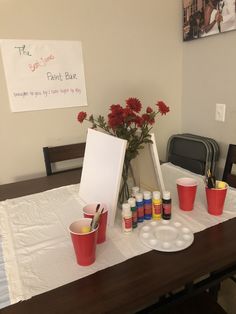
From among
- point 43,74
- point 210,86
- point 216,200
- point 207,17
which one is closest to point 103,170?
point 216,200

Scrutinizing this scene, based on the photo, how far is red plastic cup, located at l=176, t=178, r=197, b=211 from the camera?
1.02 metres

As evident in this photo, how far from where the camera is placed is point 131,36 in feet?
5.84

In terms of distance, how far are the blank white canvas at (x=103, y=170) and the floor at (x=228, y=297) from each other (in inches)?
40.7

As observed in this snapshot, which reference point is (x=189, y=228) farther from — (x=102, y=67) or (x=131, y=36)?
(x=131, y=36)

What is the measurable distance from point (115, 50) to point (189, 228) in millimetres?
1295

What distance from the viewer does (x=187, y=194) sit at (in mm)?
1031

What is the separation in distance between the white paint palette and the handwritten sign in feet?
3.39

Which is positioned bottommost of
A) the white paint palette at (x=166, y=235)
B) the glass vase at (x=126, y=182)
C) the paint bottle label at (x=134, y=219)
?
the white paint palette at (x=166, y=235)

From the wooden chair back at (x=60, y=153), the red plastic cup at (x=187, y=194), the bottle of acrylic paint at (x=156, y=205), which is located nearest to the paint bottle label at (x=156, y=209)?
the bottle of acrylic paint at (x=156, y=205)

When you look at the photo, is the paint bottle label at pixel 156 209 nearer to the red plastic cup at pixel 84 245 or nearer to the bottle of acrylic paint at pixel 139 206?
the bottle of acrylic paint at pixel 139 206

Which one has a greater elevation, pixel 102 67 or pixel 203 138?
pixel 102 67

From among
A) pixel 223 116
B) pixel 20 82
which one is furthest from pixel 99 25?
pixel 223 116

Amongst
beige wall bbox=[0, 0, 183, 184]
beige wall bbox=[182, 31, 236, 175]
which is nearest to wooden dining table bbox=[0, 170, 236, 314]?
beige wall bbox=[182, 31, 236, 175]

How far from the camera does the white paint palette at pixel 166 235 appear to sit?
32.7 inches
